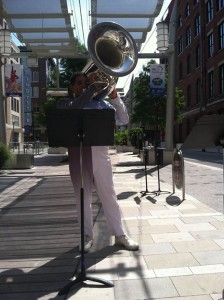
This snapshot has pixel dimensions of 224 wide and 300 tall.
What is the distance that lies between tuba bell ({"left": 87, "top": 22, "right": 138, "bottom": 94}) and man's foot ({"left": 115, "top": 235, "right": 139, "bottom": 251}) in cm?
173

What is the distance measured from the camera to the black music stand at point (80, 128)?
12.9ft

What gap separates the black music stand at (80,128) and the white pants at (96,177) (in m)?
0.78

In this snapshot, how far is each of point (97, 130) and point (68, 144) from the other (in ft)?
0.99

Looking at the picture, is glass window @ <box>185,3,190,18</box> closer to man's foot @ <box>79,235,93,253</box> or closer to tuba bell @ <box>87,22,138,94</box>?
tuba bell @ <box>87,22,138,94</box>

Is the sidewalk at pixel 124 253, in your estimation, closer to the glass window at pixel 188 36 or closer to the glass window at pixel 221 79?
the glass window at pixel 221 79

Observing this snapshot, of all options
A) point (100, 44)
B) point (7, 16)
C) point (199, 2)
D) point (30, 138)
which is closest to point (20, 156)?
point (7, 16)

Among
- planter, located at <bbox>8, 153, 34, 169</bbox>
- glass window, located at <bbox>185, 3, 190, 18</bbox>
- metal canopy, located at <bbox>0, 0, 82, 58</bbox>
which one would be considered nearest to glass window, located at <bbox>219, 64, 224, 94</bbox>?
glass window, located at <bbox>185, 3, 190, 18</bbox>

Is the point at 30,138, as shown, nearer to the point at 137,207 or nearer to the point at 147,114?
the point at 147,114

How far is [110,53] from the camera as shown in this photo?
196 inches

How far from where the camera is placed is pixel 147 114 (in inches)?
877

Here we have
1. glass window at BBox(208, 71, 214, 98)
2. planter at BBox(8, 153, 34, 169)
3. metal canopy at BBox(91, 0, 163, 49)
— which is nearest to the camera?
metal canopy at BBox(91, 0, 163, 49)

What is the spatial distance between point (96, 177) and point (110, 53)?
1446mm

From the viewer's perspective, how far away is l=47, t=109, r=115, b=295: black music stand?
3.94m

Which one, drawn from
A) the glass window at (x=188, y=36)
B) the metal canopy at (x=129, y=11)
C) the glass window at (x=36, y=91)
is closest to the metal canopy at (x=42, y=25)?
the metal canopy at (x=129, y=11)
